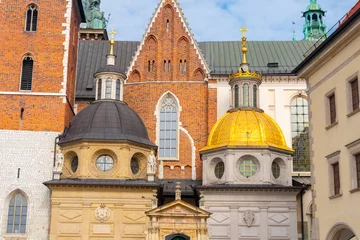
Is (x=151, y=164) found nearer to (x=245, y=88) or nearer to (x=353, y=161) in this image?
(x=245, y=88)

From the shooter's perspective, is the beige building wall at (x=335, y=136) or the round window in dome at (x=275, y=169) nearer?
the beige building wall at (x=335, y=136)

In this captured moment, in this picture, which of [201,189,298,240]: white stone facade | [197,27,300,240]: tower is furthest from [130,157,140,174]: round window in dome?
[201,189,298,240]: white stone facade

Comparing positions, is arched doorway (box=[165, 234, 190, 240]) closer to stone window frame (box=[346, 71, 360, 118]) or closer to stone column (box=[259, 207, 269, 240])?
stone column (box=[259, 207, 269, 240])


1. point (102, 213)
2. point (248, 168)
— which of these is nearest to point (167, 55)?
point (248, 168)

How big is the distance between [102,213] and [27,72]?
9519mm

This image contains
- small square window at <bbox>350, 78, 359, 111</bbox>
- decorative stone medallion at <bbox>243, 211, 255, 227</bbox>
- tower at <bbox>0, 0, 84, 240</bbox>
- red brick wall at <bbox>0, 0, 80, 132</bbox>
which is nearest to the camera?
small square window at <bbox>350, 78, 359, 111</bbox>

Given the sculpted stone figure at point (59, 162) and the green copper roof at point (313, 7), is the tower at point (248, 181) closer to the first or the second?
the sculpted stone figure at point (59, 162)

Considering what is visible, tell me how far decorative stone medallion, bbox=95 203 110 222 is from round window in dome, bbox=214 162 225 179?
6151mm

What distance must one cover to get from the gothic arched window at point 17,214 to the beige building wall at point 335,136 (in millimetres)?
15535

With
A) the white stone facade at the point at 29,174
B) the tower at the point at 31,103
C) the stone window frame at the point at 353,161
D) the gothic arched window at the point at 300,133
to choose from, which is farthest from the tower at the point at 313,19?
the stone window frame at the point at 353,161

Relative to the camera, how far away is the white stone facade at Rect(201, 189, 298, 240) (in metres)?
30.5

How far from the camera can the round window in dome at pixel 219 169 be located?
32.2 metres

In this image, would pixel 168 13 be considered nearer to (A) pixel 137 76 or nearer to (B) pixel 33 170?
(A) pixel 137 76

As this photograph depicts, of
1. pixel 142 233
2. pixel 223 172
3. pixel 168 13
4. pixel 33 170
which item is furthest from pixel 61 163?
pixel 168 13
